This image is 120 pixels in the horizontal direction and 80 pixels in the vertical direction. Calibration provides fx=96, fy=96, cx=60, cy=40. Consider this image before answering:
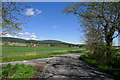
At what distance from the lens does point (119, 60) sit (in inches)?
319

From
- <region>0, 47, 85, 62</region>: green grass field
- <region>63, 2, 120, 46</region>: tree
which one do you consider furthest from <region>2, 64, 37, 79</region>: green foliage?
<region>63, 2, 120, 46</region>: tree

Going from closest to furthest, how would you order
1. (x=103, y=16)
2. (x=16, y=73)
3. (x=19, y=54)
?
(x=16, y=73) < (x=103, y=16) < (x=19, y=54)

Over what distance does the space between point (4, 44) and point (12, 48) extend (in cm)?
41

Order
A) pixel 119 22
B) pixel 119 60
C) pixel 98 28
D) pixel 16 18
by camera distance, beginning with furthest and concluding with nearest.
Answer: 1. pixel 98 28
2. pixel 119 60
3. pixel 119 22
4. pixel 16 18

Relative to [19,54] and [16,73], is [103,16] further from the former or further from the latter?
[19,54]

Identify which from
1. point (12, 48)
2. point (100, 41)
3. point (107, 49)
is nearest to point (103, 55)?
point (107, 49)

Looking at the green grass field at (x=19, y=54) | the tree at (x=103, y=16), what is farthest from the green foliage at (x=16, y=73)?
the tree at (x=103, y=16)

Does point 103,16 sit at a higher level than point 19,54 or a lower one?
higher

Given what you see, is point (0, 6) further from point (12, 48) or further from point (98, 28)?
point (98, 28)

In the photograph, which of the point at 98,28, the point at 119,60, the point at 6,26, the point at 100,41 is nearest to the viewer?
the point at 6,26

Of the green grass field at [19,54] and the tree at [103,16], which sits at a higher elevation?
the tree at [103,16]

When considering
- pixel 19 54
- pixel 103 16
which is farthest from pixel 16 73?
pixel 19 54

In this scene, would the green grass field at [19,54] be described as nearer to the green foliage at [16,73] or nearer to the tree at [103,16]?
the green foliage at [16,73]

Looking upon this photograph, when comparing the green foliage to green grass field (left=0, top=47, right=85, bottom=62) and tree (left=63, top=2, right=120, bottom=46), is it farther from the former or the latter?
tree (left=63, top=2, right=120, bottom=46)
